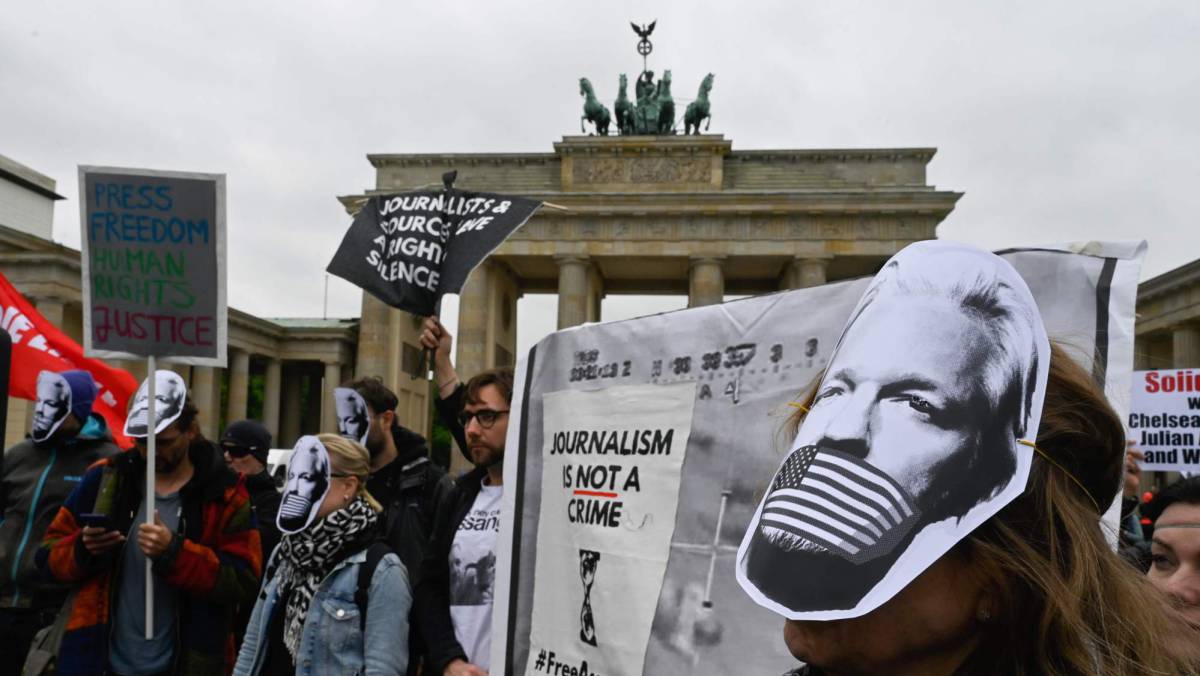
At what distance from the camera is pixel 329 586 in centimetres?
361

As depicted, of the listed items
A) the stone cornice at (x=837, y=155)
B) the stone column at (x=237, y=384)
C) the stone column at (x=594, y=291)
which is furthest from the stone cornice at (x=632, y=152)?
the stone column at (x=237, y=384)

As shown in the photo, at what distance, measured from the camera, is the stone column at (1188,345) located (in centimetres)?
2823

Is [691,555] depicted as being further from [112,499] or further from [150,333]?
[150,333]

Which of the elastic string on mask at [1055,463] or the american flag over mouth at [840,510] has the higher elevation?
the elastic string on mask at [1055,463]

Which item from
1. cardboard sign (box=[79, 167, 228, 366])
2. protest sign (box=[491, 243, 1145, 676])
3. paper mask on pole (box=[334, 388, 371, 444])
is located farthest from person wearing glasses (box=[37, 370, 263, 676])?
protest sign (box=[491, 243, 1145, 676])

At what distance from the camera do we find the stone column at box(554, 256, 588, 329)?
39.6 meters

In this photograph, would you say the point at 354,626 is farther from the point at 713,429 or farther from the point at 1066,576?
the point at 1066,576

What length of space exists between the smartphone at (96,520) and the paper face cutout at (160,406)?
0.48m

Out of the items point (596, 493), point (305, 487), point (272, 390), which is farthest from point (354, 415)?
point (272, 390)

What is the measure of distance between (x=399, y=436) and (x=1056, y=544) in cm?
471

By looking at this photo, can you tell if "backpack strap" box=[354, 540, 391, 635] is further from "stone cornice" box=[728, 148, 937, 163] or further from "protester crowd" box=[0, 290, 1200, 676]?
"stone cornice" box=[728, 148, 937, 163]

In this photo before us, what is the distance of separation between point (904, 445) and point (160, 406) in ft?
14.1

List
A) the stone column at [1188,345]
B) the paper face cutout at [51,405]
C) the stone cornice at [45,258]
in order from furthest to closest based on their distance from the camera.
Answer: the stone cornice at [45,258] < the stone column at [1188,345] < the paper face cutout at [51,405]

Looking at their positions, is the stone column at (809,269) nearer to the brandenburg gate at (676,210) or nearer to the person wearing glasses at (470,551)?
the brandenburg gate at (676,210)
